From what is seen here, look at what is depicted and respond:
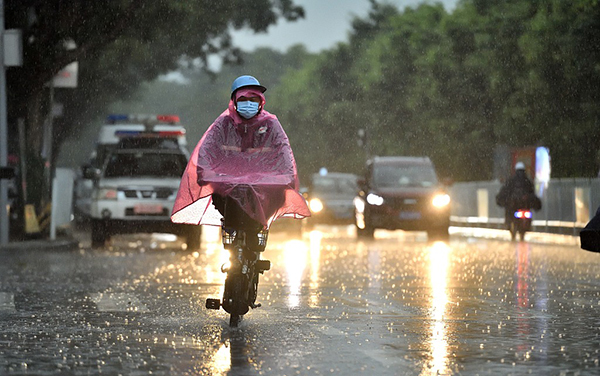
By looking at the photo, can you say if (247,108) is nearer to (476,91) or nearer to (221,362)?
(221,362)

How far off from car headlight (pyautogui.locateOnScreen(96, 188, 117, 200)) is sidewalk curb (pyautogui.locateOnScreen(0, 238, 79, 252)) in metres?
1.06

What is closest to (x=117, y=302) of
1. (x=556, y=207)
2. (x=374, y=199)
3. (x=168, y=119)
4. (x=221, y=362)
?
(x=221, y=362)

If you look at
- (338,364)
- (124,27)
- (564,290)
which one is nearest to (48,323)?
(338,364)

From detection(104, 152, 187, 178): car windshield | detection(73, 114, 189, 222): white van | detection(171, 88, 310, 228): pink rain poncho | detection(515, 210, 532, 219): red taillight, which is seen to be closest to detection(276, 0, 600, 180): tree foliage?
detection(515, 210, 532, 219): red taillight

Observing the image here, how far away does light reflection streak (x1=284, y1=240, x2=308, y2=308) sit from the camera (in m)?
13.3

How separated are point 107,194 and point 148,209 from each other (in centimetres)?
86

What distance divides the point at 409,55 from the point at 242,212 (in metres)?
61.8

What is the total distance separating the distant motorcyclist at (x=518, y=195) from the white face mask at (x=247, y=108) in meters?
19.7

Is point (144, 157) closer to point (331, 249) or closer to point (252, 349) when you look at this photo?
point (331, 249)

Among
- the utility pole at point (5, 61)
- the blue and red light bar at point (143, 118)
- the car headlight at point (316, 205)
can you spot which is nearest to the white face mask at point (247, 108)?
the utility pole at point (5, 61)

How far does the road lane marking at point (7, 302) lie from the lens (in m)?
11.9

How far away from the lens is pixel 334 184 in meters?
41.3

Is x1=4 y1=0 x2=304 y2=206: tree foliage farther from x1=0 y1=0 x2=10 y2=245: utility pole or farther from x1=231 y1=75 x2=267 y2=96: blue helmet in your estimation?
x1=231 y1=75 x2=267 y2=96: blue helmet

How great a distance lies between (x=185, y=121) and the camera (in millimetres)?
182500
